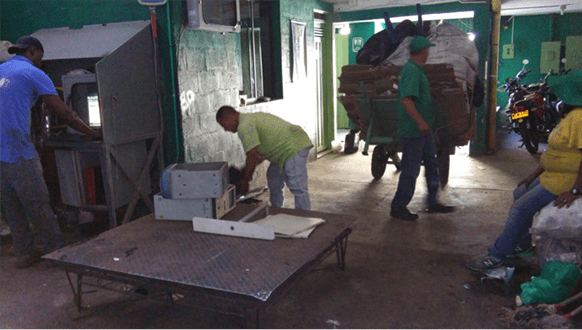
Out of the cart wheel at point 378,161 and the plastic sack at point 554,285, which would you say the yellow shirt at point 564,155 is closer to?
the plastic sack at point 554,285

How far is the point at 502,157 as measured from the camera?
346 inches

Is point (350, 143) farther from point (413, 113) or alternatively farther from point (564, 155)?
point (564, 155)

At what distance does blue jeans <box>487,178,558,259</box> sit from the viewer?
3.49 m

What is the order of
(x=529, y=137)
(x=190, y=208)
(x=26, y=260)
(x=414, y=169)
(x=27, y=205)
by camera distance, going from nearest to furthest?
(x=190, y=208), (x=27, y=205), (x=26, y=260), (x=414, y=169), (x=529, y=137)

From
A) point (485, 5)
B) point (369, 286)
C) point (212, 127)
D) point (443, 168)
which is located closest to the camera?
point (369, 286)

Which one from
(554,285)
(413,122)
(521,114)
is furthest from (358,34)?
(554,285)

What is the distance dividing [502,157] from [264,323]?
22.4 ft

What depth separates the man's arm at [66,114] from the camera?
4.23m

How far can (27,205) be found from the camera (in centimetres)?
430

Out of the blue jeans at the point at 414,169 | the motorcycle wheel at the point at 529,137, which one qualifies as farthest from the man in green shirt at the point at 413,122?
the motorcycle wheel at the point at 529,137

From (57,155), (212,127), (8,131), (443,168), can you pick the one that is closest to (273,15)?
(212,127)

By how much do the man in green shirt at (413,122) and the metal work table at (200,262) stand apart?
1.78 meters

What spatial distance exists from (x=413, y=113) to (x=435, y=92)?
3.08 ft

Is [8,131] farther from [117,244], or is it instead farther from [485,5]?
[485,5]
